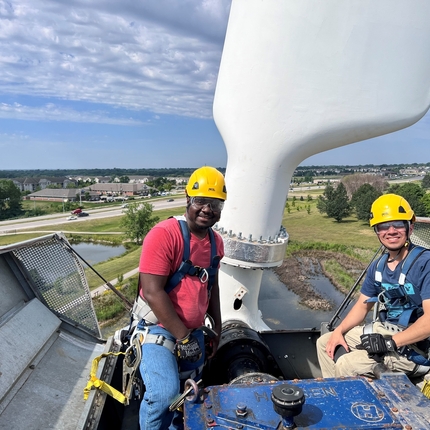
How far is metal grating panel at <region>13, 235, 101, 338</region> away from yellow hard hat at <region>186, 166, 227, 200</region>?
201cm

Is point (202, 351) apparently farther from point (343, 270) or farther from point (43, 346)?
point (343, 270)

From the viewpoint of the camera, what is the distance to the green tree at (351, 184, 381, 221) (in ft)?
185

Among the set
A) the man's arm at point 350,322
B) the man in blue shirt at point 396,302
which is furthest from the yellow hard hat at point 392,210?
the man's arm at point 350,322

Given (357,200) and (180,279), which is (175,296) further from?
(357,200)

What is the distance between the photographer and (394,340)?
3381 mm

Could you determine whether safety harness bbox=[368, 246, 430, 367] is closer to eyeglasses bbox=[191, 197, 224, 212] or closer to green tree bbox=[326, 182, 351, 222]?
eyeglasses bbox=[191, 197, 224, 212]

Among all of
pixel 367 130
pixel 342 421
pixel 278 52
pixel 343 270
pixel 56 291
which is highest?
pixel 278 52

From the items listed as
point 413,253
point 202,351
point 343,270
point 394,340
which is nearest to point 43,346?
point 202,351

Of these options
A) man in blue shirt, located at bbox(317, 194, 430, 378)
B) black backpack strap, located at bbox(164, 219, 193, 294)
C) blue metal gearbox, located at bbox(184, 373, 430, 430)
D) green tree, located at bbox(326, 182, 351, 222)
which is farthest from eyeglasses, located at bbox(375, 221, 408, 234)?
green tree, located at bbox(326, 182, 351, 222)

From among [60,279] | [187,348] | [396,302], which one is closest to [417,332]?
[396,302]

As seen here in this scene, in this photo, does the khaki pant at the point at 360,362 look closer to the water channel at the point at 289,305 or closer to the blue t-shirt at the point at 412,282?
the blue t-shirt at the point at 412,282

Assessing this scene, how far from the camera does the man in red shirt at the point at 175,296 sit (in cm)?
303

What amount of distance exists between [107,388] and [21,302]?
1434 millimetres

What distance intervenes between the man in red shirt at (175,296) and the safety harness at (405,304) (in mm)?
1600
